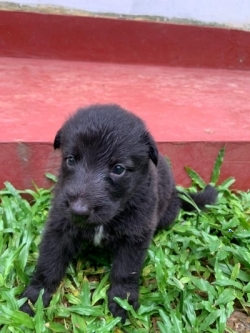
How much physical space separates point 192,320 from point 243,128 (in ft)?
6.88

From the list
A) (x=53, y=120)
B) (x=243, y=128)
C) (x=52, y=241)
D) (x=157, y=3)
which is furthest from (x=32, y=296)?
(x=157, y=3)

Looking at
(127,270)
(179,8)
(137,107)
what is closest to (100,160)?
(127,270)

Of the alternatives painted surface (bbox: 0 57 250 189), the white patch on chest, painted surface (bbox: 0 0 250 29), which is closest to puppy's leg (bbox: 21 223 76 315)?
the white patch on chest

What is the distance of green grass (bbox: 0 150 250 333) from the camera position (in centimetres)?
255

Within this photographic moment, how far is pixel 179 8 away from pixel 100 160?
13.1ft

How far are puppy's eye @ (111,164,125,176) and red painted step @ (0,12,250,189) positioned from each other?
116cm

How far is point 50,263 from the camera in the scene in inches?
106

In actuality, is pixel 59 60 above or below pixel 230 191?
above

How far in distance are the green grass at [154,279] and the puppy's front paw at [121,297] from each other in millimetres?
42

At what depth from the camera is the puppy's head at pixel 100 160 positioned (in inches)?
89.4

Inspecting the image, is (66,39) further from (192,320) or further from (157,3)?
(192,320)

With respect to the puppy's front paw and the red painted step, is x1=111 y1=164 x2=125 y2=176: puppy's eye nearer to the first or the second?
the puppy's front paw

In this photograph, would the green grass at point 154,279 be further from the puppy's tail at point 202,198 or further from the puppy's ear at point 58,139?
the puppy's ear at point 58,139

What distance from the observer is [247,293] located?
2850mm
